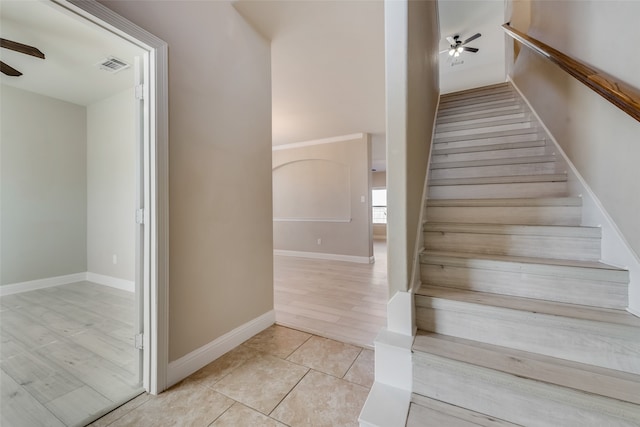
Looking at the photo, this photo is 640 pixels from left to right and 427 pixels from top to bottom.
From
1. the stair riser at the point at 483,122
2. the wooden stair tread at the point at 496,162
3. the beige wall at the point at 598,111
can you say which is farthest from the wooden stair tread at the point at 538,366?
the stair riser at the point at 483,122

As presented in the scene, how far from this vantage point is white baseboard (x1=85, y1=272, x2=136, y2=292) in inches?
132

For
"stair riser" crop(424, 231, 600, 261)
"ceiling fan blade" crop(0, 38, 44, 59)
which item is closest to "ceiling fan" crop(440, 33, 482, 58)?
"stair riser" crop(424, 231, 600, 261)

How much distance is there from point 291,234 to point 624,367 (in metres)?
5.32

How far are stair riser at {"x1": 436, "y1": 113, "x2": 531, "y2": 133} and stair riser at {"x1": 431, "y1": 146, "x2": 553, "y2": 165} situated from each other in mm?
578

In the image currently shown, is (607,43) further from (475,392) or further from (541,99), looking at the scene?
(475,392)

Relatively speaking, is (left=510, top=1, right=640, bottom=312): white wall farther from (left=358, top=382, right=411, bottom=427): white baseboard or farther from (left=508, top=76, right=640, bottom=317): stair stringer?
(left=358, top=382, right=411, bottom=427): white baseboard

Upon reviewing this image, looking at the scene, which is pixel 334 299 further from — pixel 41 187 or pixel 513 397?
pixel 41 187

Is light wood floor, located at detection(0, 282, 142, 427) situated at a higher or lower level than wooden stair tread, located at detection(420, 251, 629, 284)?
lower

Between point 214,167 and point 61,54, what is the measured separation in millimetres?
2262

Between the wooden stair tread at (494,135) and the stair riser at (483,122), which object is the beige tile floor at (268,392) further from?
the stair riser at (483,122)

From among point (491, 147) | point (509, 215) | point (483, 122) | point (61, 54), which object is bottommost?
point (509, 215)

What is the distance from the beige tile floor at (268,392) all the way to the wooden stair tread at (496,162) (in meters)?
1.85

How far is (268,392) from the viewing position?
142 cm

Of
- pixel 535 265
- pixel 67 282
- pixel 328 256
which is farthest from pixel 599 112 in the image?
pixel 67 282
